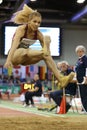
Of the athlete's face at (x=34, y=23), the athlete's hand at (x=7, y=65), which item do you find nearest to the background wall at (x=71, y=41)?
the athlete's face at (x=34, y=23)

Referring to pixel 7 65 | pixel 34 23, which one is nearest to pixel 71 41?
pixel 34 23

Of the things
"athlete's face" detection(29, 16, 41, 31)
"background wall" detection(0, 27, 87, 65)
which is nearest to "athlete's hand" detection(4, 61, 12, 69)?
"athlete's face" detection(29, 16, 41, 31)

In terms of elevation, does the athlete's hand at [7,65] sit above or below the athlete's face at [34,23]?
below

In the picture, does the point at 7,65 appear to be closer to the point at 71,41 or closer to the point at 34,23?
the point at 34,23

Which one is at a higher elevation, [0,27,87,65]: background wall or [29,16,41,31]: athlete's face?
[29,16,41,31]: athlete's face

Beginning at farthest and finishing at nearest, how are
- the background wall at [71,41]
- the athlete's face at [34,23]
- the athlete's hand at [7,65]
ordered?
the background wall at [71,41] < the athlete's face at [34,23] < the athlete's hand at [7,65]

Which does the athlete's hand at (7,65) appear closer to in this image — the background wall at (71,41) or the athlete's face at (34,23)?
the athlete's face at (34,23)

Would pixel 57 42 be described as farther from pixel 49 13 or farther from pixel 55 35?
pixel 49 13

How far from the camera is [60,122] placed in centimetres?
719

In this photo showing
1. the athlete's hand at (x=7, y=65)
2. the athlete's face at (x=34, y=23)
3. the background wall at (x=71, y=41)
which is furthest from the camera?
the background wall at (x=71, y=41)

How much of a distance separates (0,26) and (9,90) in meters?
3.26

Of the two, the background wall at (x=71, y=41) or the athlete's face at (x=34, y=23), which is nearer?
the athlete's face at (x=34, y=23)

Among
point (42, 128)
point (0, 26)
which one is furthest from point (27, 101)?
point (42, 128)

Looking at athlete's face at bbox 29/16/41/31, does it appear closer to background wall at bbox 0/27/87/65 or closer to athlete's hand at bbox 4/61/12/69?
athlete's hand at bbox 4/61/12/69
